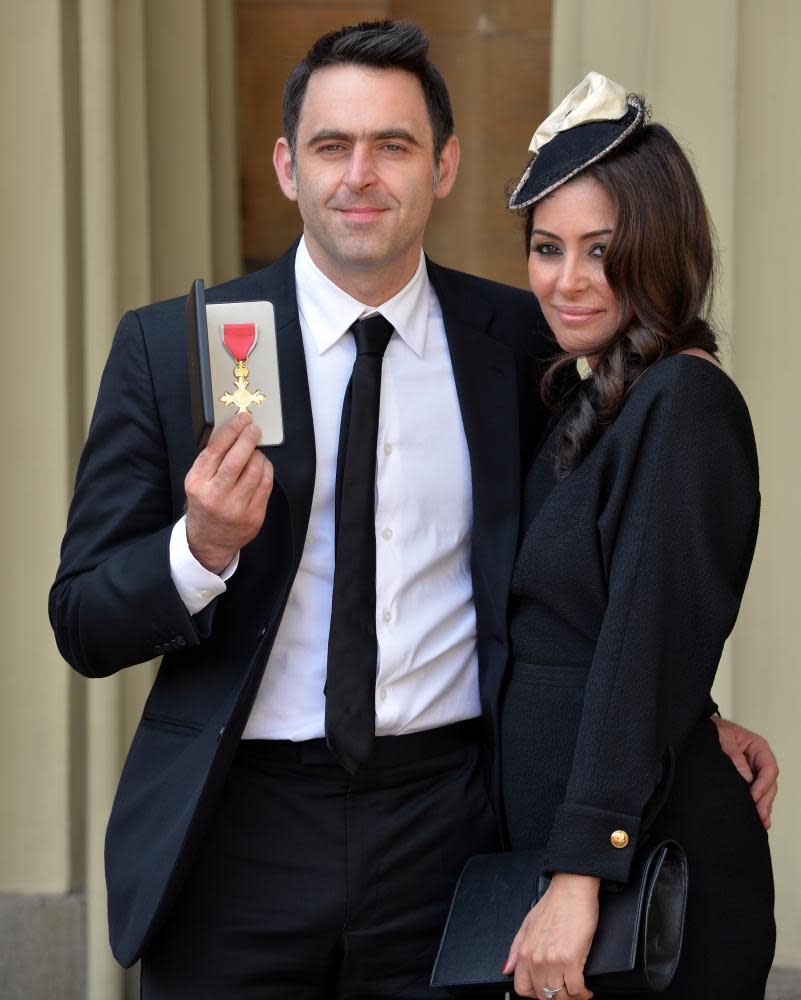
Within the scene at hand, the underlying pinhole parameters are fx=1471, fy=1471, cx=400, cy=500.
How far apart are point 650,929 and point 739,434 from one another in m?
0.73

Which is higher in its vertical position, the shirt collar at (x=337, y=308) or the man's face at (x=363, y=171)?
the man's face at (x=363, y=171)

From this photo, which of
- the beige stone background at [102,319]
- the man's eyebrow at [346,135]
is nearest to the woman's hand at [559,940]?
the man's eyebrow at [346,135]

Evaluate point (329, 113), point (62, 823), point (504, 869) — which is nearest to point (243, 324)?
point (329, 113)

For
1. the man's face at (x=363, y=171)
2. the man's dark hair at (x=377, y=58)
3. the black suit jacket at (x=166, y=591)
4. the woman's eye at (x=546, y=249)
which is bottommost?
the black suit jacket at (x=166, y=591)

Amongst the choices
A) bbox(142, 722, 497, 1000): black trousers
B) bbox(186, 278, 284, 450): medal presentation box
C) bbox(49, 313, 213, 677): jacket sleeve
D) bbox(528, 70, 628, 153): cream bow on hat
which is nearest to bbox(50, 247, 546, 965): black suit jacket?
bbox(49, 313, 213, 677): jacket sleeve

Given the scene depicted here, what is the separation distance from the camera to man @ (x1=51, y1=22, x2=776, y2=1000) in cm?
236

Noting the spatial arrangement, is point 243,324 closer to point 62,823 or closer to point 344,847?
point 344,847

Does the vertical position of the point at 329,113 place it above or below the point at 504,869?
above

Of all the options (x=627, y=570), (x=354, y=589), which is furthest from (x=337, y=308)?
(x=627, y=570)

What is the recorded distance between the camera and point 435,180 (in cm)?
266

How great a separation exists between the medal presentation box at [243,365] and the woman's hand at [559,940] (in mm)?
772

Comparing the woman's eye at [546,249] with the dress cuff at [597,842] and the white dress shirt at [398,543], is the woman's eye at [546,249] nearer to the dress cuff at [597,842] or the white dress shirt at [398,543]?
the white dress shirt at [398,543]

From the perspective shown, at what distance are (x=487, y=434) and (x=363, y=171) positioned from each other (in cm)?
49

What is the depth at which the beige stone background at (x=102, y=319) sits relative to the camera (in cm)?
344
